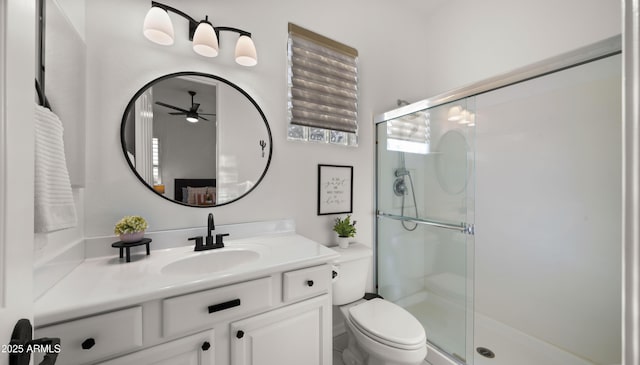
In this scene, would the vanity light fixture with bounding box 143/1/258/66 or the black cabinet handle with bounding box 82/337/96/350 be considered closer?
the black cabinet handle with bounding box 82/337/96/350

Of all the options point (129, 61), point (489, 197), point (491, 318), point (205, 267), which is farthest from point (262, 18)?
point (491, 318)

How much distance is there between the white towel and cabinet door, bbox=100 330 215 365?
1.60ft

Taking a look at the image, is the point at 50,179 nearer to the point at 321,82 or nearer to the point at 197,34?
the point at 197,34

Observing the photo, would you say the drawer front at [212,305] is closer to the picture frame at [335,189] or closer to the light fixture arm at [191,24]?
the picture frame at [335,189]

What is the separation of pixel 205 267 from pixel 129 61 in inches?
44.9

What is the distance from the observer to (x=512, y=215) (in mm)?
1930

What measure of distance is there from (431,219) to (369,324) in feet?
2.99

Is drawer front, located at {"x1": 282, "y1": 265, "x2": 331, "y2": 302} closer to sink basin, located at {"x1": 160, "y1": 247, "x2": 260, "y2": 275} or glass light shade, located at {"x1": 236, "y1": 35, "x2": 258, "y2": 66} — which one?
sink basin, located at {"x1": 160, "y1": 247, "x2": 260, "y2": 275}

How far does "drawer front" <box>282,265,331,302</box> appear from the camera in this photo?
1100 millimetres

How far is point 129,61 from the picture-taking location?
1.26 meters

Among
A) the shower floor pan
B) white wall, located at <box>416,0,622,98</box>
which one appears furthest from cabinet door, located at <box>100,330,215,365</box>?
white wall, located at <box>416,0,622,98</box>

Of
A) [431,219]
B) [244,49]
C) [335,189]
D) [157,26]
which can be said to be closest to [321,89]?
[244,49]

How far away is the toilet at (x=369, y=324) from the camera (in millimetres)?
1229

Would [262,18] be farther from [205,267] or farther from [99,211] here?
[205,267]
